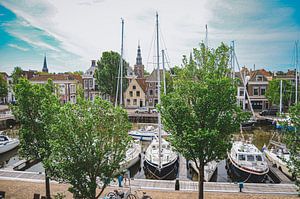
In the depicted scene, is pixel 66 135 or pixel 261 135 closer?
pixel 66 135

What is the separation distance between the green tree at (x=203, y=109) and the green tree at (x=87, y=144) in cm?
247

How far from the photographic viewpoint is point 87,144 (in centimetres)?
815

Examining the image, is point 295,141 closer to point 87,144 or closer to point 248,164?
point 87,144

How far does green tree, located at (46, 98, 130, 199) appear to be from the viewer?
8070mm

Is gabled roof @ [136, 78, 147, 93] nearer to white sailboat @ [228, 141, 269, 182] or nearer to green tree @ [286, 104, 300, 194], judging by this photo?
white sailboat @ [228, 141, 269, 182]

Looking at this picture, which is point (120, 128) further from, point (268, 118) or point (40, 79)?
point (40, 79)

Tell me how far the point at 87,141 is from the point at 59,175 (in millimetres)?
1665

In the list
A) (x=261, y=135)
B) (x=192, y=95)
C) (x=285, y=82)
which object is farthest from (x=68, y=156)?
(x=285, y=82)

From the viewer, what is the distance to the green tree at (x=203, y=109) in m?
9.70

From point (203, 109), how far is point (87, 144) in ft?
15.3

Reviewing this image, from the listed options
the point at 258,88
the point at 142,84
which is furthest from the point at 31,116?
the point at 258,88

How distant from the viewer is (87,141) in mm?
8148

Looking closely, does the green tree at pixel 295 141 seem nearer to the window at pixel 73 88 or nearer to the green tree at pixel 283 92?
the green tree at pixel 283 92

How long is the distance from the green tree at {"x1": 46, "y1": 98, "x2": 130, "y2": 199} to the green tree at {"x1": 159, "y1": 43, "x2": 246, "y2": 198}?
2.47 metres
